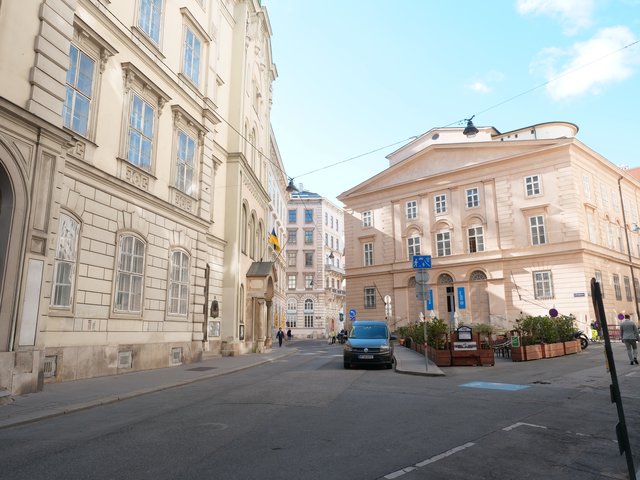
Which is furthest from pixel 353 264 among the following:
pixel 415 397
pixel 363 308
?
pixel 415 397

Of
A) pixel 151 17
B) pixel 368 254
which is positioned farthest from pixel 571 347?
pixel 368 254

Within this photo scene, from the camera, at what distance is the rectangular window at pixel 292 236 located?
3019 inches

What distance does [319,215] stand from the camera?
77.8 m

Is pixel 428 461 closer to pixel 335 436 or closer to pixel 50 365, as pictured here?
pixel 335 436

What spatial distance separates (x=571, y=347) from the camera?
22.1m

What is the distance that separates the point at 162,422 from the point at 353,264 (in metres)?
44.3

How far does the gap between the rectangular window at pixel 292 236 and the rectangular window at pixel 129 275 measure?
60669 millimetres

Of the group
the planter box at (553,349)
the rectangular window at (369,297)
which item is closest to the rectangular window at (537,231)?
the rectangular window at (369,297)

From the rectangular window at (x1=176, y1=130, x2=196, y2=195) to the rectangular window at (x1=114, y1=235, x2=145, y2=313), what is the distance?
3.80m

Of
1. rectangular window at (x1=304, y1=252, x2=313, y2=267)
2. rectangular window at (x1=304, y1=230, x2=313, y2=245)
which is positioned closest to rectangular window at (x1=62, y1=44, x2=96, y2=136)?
rectangular window at (x1=304, y1=252, x2=313, y2=267)

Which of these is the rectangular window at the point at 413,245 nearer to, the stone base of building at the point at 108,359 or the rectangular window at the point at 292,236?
the rectangular window at the point at 292,236

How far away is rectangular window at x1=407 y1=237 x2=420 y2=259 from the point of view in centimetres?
4675

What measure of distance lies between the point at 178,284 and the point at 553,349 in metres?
16.4

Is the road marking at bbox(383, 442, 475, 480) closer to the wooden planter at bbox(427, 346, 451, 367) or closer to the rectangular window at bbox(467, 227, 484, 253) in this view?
the wooden planter at bbox(427, 346, 451, 367)
